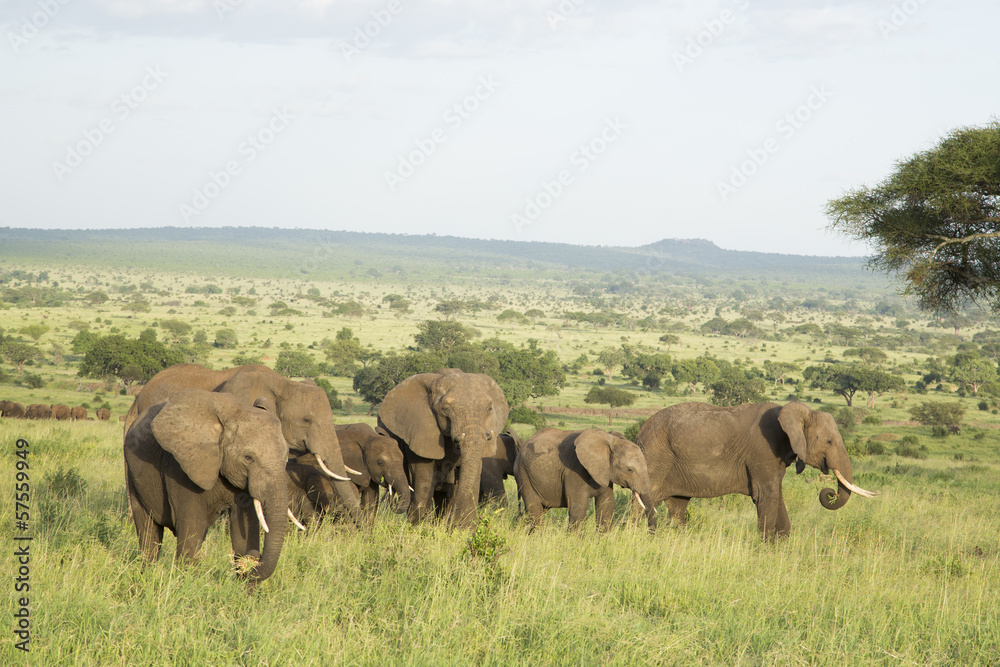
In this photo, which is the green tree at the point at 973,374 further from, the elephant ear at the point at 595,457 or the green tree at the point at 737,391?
the elephant ear at the point at 595,457

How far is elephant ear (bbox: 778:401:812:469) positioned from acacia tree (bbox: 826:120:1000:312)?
7162mm

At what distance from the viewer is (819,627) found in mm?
6309

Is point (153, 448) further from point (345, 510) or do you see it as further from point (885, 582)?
point (885, 582)

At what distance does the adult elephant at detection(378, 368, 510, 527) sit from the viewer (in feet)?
29.7

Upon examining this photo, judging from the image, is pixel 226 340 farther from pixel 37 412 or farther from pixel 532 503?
pixel 532 503

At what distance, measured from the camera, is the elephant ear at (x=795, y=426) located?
9.95 meters

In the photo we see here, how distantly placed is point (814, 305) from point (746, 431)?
183 m

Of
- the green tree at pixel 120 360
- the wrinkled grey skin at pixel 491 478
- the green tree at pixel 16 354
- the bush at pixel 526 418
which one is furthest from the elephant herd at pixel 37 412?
the green tree at pixel 16 354

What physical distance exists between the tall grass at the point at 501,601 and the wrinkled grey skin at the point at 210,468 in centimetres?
33

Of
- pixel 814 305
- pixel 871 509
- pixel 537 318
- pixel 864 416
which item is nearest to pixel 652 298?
pixel 814 305

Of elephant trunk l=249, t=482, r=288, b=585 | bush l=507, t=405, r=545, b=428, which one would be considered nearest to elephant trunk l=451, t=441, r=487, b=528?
elephant trunk l=249, t=482, r=288, b=585

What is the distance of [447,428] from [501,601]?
127 inches

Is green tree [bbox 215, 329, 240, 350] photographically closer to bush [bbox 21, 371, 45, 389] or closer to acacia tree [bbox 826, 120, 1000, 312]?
bush [bbox 21, 371, 45, 389]

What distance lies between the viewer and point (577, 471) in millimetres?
10133
